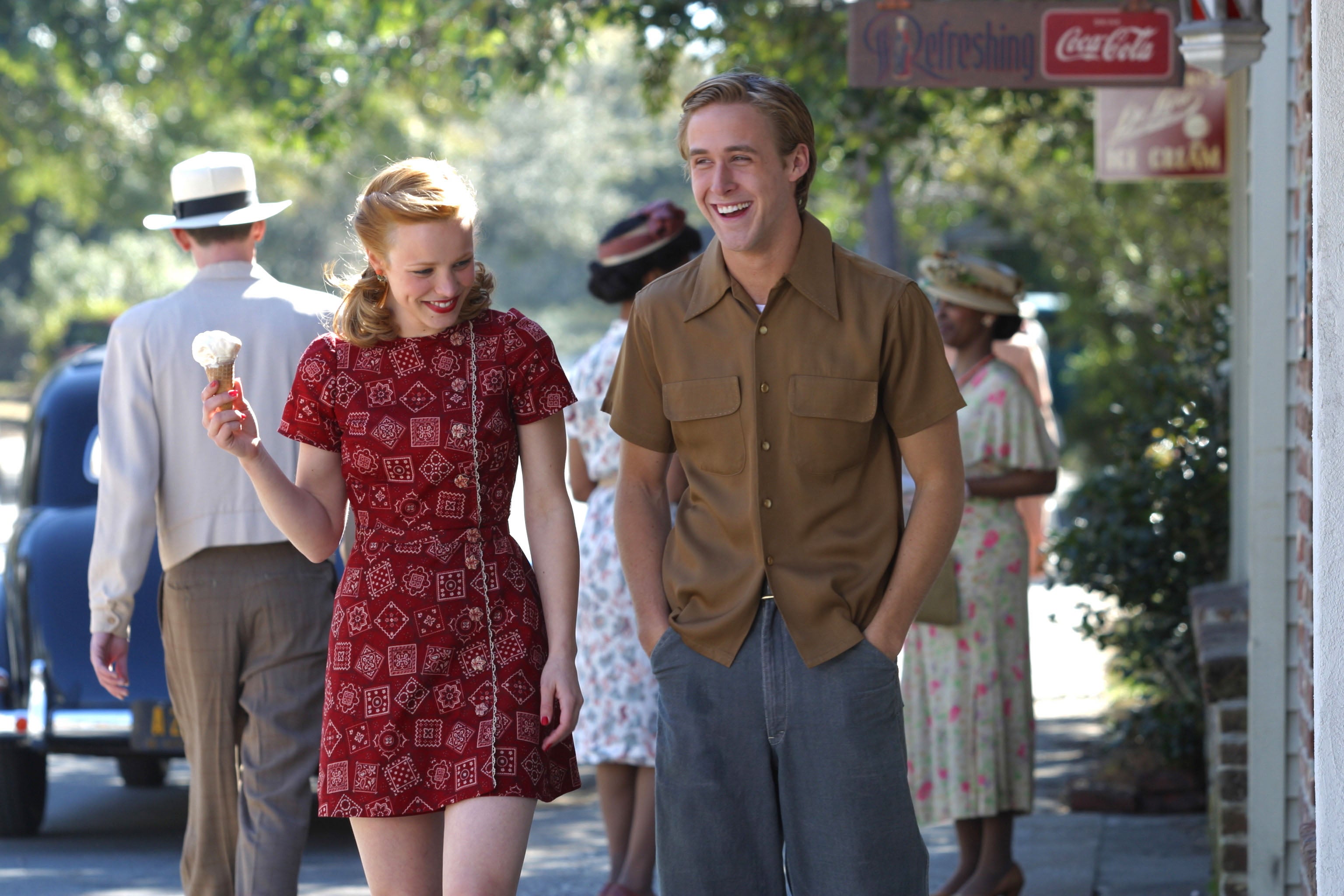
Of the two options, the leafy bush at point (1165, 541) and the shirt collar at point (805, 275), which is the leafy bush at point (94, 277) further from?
the shirt collar at point (805, 275)

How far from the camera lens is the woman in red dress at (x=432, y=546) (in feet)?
11.0

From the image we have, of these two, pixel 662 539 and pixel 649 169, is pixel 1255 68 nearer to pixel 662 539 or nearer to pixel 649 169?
pixel 662 539

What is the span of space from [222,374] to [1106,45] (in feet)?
11.4

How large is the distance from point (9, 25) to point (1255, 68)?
543 inches

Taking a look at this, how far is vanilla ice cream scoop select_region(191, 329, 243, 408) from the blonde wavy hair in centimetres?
23

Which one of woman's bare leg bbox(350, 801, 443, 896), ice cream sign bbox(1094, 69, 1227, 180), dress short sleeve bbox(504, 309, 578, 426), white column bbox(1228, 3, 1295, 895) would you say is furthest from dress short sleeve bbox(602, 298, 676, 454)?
ice cream sign bbox(1094, 69, 1227, 180)

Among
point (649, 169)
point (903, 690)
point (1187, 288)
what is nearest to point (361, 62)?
point (1187, 288)

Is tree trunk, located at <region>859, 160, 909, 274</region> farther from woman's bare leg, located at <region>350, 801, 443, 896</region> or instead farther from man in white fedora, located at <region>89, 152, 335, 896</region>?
woman's bare leg, located at <region>350, 801, 443, 896</region>

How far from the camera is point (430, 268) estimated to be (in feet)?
11.3

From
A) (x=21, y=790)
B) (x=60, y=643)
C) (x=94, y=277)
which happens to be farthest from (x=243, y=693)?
(x=94, y=277)

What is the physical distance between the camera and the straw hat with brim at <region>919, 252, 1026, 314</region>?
5.71 meters

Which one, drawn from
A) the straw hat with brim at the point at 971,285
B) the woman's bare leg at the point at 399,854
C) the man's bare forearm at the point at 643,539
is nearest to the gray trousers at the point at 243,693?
the woman's bare leg at the point at 399,854

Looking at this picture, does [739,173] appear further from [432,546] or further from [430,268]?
[432,546]

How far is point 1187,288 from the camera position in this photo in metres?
8.31
